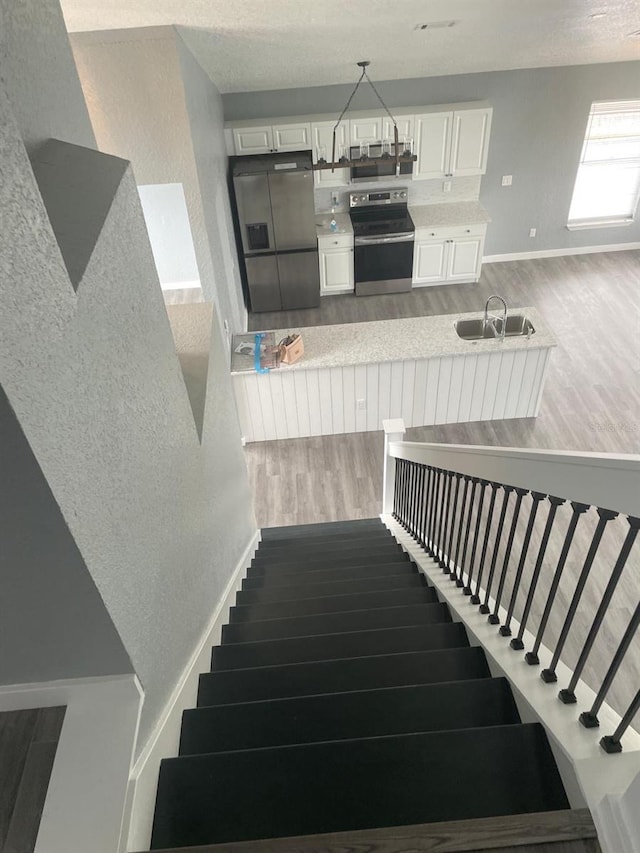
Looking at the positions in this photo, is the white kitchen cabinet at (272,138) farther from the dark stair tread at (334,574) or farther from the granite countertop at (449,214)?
the dark stair tread at (334,574)

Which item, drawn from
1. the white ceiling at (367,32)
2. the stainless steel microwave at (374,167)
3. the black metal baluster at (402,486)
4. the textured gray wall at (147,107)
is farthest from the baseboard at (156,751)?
the stainless steel microwave at (374,167)

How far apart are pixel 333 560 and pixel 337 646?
1259mm

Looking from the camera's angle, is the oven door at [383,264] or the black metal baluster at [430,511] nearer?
the black metal baluster at [430,511]

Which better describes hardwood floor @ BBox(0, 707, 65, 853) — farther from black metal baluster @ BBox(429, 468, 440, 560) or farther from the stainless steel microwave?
the stainless steel microwave

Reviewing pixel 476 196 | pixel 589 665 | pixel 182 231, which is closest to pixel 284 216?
pixel 182 231

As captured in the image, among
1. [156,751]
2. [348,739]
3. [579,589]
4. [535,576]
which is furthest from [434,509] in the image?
[156,751]

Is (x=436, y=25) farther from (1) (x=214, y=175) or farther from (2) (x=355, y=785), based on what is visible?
(2) (x=355, y=785)

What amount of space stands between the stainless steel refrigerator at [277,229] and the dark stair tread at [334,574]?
452 cm

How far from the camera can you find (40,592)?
0.94 meters

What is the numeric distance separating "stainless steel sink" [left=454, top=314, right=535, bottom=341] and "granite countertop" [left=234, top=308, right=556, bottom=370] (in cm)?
9

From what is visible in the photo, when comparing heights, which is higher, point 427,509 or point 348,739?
point 348,739

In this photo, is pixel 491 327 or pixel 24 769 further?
pixel 491 327

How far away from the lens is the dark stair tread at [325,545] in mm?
3453

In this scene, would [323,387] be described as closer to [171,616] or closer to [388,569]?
[388,569]
